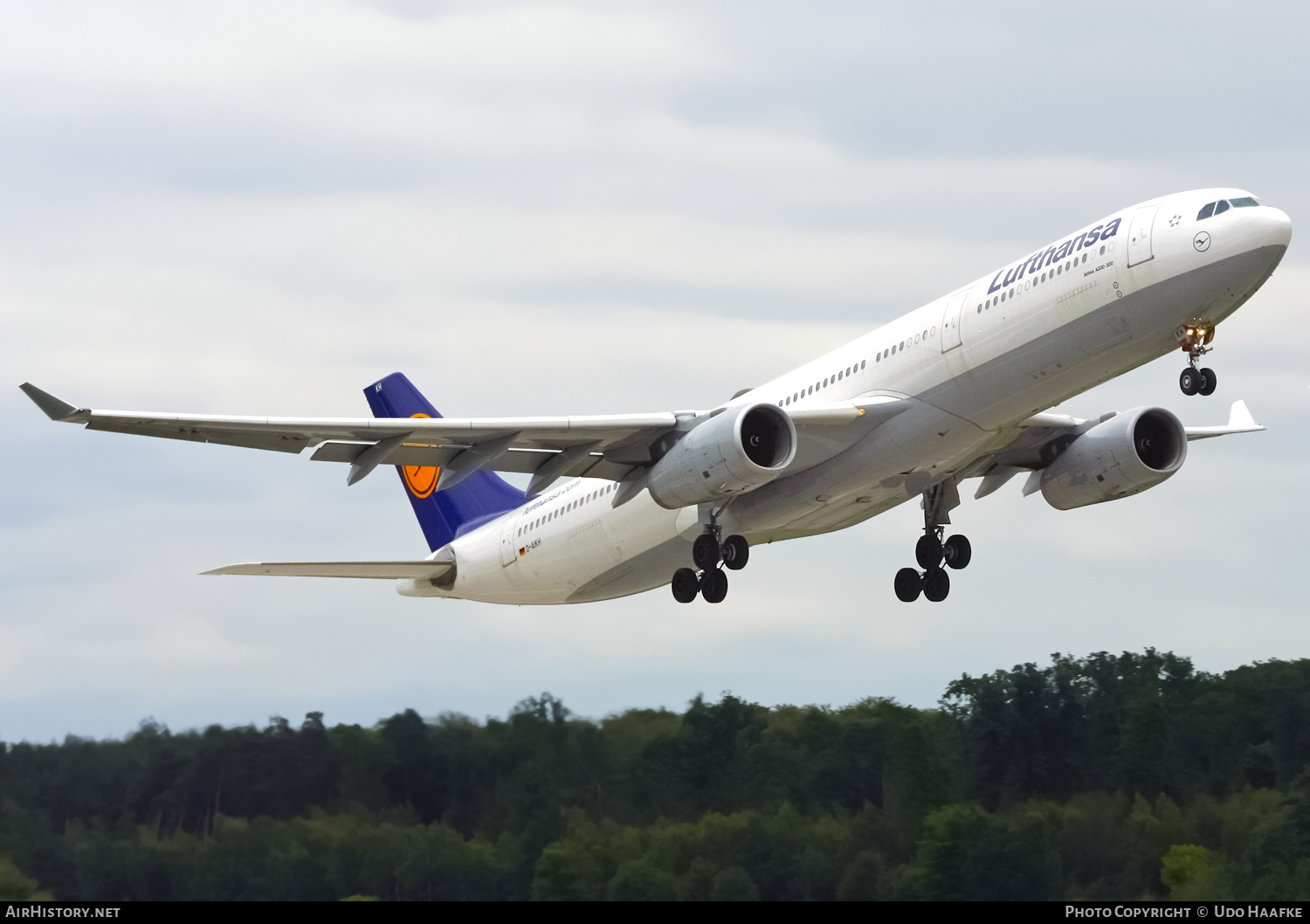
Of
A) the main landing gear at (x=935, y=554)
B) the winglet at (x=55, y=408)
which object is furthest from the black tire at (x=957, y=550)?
the winglet at (x=55, y=408)

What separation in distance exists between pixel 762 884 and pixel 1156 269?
11794mm

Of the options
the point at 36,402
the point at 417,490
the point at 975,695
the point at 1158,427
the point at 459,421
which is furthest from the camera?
the point at 417,490

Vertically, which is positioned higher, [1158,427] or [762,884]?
[1158,427]

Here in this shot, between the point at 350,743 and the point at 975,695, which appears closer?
the point at 350,743

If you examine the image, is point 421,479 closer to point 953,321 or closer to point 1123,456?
point 953,321

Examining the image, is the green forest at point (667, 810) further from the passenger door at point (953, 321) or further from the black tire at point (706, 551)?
the passenger door at point (953, 321)

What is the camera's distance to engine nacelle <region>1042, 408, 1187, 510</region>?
119 ft

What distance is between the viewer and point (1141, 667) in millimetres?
40375

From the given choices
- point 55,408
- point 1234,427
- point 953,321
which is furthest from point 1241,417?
point 55,408

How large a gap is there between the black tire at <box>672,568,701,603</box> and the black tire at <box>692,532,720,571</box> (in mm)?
565

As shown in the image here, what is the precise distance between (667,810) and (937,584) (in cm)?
723
